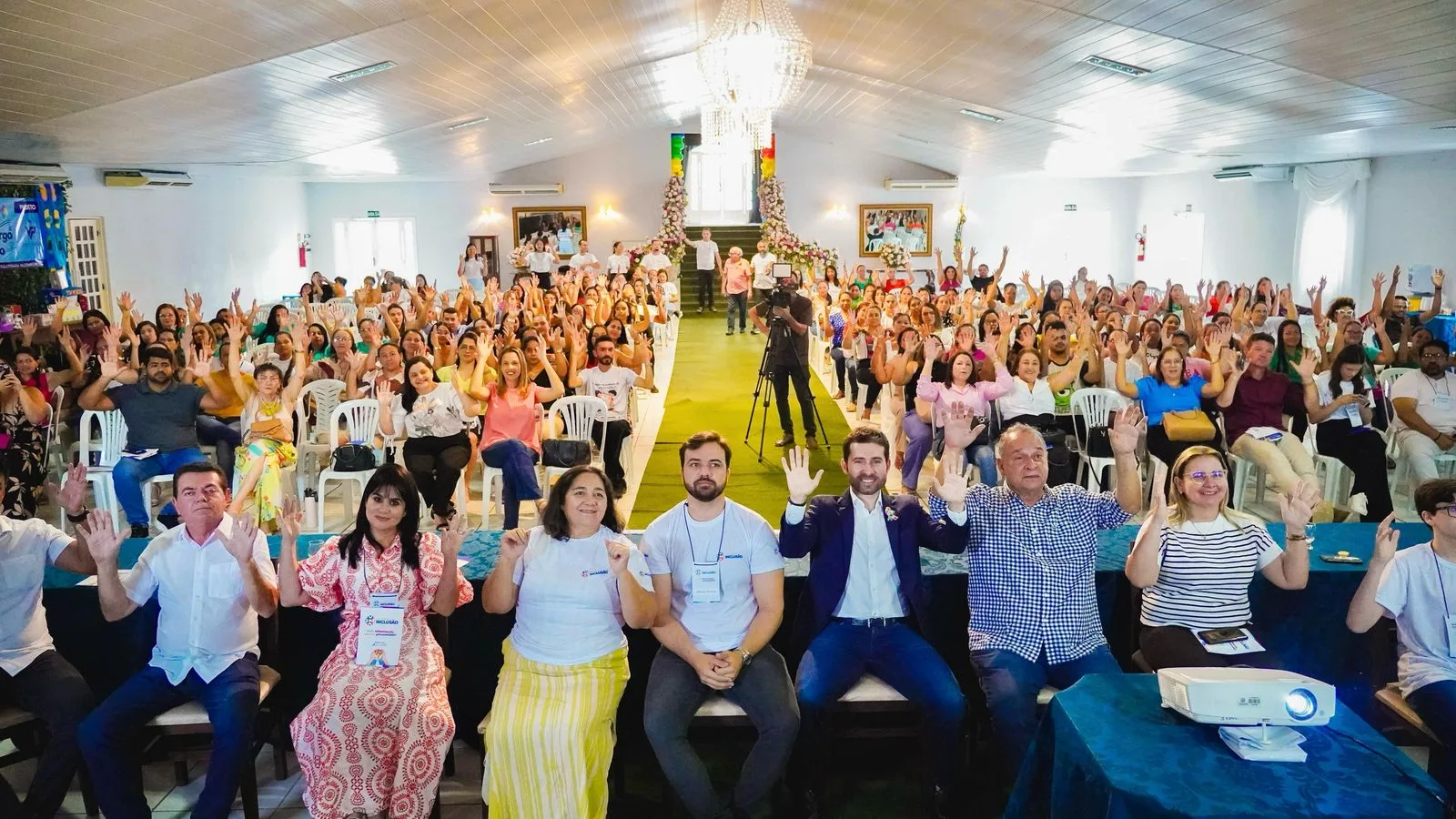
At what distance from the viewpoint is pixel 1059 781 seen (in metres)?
2.30

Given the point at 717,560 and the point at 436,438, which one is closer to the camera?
the point at 717,560

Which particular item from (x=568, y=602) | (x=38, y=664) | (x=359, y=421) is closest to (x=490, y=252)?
(x=359, y=421)

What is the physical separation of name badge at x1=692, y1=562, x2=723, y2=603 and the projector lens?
4.60 ft

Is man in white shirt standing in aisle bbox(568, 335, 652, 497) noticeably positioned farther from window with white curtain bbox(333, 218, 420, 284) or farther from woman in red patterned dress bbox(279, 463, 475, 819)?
window with white curtain bbox(333, 218, 420, 284)

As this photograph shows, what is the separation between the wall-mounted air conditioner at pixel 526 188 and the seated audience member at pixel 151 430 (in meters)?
14.0

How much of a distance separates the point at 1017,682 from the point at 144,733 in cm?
233

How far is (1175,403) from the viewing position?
5.47 m

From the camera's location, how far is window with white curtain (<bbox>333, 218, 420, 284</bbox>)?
18.9 meters

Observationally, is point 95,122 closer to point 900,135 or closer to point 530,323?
point 530,323

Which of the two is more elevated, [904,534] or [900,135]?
[900,135]

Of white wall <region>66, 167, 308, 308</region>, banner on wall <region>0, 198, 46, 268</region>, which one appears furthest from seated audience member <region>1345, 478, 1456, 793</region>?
white wall <region>66, 167, 308, 308</region>

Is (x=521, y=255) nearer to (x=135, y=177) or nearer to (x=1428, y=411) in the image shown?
(x=135, y=177)

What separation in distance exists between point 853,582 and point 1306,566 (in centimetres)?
123

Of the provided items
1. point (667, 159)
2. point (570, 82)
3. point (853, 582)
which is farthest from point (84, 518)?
Result: point (667, 159)
